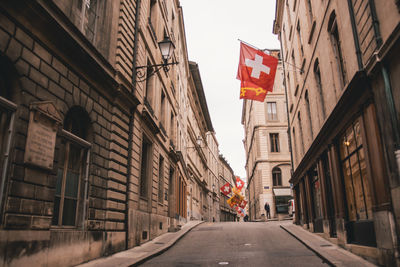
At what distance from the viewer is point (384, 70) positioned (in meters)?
7.98

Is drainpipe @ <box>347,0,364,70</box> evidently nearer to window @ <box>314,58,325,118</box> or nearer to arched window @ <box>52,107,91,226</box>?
window @ <box>314,58,325,118</box>

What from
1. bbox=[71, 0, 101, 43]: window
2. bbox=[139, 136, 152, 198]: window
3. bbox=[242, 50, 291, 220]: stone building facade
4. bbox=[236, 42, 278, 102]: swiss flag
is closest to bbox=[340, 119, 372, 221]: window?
bbox=[236, 42, 278, 102]: swiss flag

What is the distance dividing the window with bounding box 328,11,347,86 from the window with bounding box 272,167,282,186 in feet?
102

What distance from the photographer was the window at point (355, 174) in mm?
9930

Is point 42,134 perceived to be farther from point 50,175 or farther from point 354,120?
point 354,120

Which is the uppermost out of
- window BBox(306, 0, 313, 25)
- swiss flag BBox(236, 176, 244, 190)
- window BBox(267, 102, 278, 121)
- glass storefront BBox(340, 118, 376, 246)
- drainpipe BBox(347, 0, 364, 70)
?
window BBox(267, 102, 278, 121)

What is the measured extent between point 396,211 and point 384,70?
3.12 meters

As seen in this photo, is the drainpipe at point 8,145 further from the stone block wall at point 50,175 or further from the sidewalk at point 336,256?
the sidewalk at point 336,256

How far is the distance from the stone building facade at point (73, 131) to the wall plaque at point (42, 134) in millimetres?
22

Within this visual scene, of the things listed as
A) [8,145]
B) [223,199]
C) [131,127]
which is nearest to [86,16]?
[131,127]

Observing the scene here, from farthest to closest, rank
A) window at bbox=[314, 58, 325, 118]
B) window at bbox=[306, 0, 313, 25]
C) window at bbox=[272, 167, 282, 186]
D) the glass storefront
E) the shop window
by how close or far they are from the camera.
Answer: window at bbox=[272, 167, 282, 186]
window at bbox=[306, 0, 313, 25]
the shop window
window at bbox=[314, 58, 325, 118]
the glass storefront

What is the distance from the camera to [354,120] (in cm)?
1023

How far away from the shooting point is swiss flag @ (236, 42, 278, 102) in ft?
50.8

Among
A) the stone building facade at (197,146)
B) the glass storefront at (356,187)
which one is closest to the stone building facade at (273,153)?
the stone building facade at (197,146)
